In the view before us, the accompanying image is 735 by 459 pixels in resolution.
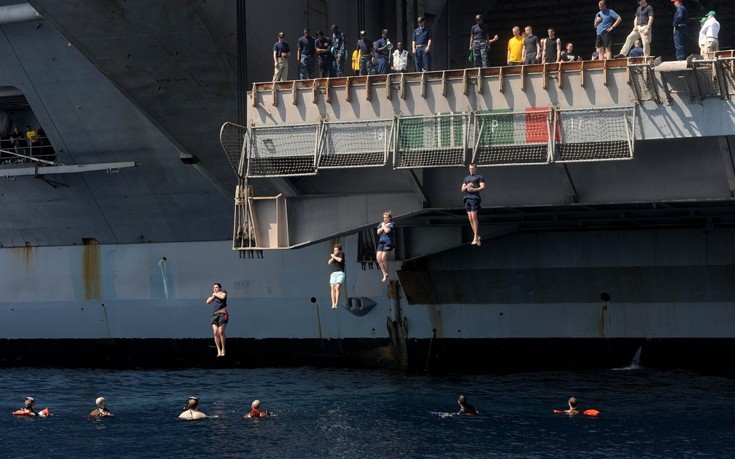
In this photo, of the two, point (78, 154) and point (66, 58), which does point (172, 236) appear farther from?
point (66, 58)

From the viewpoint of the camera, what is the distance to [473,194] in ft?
85.7

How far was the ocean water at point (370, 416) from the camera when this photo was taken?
25.8 m

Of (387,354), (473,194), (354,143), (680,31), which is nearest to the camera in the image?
(473,194)

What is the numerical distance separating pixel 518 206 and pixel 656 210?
3.88 metres

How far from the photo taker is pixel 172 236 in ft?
118

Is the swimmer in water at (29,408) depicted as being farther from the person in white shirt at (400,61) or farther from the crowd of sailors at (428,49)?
the person in white shirt at (400,61)

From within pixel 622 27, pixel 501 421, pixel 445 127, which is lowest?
pixel 501 421

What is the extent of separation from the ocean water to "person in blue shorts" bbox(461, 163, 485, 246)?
15.6 feet

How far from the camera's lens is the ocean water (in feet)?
84.7

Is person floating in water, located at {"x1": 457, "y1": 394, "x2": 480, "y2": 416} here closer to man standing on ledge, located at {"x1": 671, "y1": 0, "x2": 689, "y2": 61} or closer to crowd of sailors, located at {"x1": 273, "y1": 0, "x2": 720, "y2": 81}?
crowd of sailors, located at {"x1": 273, "y1": 0, "x2": 720, "y2": 81}

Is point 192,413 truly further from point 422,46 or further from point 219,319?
point 422,46

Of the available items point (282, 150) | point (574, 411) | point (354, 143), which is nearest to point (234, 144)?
point (282, 150)

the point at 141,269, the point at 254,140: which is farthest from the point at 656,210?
the point at 141,269

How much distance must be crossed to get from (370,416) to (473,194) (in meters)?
6.54
